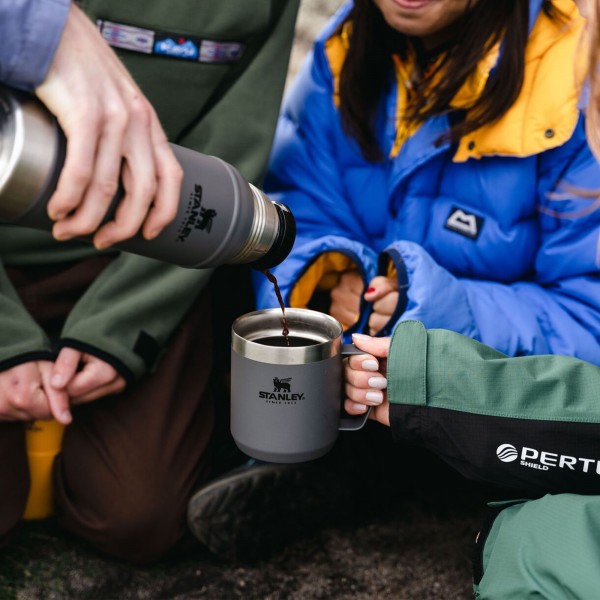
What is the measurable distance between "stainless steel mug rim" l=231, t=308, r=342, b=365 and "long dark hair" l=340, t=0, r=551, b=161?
638 mm

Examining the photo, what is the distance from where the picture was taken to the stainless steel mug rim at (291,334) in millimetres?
1151

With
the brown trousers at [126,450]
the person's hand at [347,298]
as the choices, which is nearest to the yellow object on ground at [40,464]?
the brown trousers at [126,450]

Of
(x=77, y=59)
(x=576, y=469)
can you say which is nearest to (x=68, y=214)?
(x=77, y=59)

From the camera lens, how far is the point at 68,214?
1030 mm

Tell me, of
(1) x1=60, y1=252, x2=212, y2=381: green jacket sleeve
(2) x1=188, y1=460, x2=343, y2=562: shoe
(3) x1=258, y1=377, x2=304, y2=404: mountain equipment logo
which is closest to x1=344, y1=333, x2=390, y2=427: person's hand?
(3) x1=258, y1=377, x2=304, y2=404: mountain equipment logo

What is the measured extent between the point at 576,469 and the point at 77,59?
0.89 meters

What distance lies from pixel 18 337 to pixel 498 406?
958mm

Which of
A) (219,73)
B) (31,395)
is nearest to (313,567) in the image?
(31,395)

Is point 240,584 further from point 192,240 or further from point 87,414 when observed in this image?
point 192,240

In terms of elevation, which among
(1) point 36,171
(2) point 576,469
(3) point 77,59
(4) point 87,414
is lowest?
(4) point 87,414

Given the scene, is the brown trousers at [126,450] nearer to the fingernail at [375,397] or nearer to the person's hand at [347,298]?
the person's hand at [347,298]

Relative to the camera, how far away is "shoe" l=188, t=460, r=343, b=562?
1694 millimetres

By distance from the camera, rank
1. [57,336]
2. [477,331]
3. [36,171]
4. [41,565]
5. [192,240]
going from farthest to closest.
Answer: [57,336]
[41,565]
[477,331]
[192,240]
[36,171]

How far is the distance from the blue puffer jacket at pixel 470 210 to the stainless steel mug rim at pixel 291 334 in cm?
35
